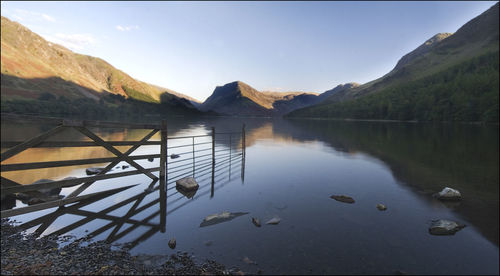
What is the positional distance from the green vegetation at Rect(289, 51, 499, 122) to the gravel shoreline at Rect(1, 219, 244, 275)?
135 meters

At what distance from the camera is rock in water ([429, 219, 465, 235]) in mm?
8141

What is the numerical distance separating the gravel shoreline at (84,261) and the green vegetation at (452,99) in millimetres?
134835

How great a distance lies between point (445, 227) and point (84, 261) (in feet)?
41.0

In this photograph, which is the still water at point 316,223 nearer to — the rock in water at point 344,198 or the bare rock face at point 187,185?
the rock in water at point 344,198

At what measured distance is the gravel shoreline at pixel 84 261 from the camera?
16.6ft

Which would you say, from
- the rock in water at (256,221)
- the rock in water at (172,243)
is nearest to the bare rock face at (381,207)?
the rock in water at (256,221)

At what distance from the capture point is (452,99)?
120m

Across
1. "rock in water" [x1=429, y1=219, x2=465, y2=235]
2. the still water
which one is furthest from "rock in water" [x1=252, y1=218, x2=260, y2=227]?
"rock in water" [x1=429, y1=219, x2=465, y2=235]

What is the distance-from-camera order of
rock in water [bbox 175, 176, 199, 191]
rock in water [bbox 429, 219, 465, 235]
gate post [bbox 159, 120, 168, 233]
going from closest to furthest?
rock in water [bbox 429, 219, 465, 235] → gate post [bbox 159, 120, 168, 233] → rock in water [bbox 175, 176, 199, 191]

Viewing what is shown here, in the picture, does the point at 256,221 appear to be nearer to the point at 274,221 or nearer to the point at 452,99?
the point at 274,221

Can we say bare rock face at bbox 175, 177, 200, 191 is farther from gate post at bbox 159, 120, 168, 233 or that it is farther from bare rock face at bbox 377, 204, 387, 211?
bare rock face at bbox 377, 204, 387, 211

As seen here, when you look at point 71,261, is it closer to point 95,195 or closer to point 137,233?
point 137,233

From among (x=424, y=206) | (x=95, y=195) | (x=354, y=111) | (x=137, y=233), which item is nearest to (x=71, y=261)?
(x=137, y=233)

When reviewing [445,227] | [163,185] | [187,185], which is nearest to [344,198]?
[445,227]
